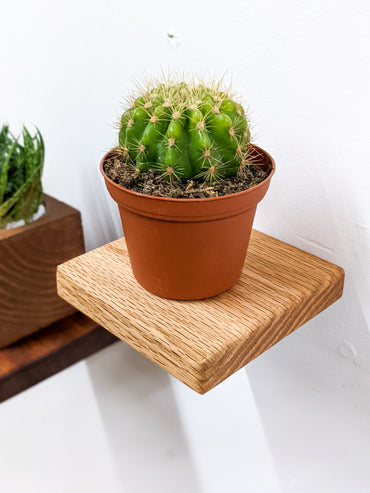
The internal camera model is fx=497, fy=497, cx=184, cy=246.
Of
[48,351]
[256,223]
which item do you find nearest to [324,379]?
[256,223]

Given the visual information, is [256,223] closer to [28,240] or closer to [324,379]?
[324,379]

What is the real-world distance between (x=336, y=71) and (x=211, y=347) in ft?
1.01

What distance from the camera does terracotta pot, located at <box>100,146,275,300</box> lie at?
0.45m

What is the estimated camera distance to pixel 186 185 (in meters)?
0.46

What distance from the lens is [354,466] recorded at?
0.67 metres

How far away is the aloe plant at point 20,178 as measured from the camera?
2.78 ft

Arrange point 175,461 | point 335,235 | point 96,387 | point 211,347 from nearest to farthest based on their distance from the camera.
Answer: point 211,347 < point 335,235 < point 175,461 < point 96,387

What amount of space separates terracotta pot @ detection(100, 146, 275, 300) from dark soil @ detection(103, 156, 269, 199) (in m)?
0.01

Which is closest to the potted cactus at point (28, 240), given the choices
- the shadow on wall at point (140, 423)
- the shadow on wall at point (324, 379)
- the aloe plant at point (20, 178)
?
the aloe plant at point (20, 178)

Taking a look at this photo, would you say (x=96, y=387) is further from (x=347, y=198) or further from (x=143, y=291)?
(x=347, y=198)

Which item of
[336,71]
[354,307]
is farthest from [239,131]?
[354,307]

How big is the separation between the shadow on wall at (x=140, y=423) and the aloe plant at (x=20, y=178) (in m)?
0.31

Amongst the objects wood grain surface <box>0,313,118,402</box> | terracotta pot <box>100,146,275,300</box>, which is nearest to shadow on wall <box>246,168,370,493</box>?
terracotta pot <box>100,146,275,300</box>

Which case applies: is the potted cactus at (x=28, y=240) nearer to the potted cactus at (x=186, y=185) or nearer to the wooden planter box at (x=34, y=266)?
the wooden planter box at (x=34, y=266)
